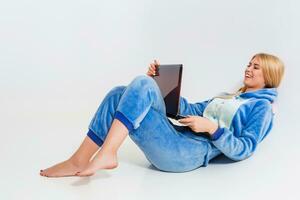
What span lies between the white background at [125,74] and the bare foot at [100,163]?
65mm

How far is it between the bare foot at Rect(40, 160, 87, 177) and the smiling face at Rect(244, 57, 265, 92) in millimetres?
778

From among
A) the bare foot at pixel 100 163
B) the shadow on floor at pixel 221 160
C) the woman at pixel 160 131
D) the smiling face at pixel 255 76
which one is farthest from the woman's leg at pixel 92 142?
the smiling face at pixel 255 76

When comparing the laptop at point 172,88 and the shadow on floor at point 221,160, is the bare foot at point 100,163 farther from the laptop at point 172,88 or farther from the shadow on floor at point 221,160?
the shadow on floor at point 221,160

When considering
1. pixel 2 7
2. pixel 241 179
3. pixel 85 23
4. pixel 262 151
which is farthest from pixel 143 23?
pixel 241 179

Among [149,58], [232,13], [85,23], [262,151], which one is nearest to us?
[262,151]

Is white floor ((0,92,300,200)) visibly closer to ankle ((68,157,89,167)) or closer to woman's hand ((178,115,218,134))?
ankle ((68,157,89,167))

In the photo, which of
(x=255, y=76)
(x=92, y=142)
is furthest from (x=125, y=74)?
(x=92, y=142)

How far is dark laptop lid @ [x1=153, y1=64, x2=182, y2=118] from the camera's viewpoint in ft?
4.74

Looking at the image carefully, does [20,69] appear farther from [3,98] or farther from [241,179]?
[241,179]

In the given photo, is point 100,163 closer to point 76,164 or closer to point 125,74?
point 76,164

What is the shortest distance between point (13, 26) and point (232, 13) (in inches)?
56.6

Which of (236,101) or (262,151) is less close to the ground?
(236,101)

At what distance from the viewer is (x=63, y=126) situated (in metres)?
2.29

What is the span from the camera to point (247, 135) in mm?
1476
